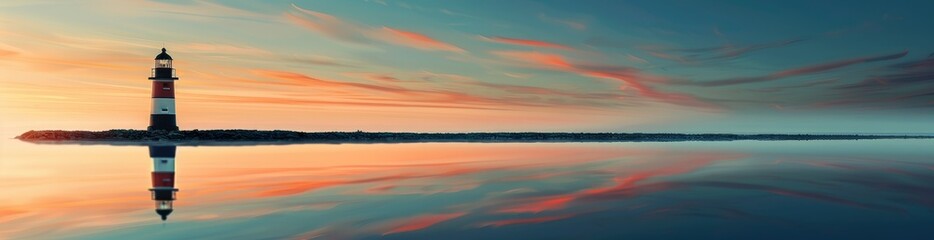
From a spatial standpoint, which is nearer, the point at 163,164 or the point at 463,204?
the point at 463,204

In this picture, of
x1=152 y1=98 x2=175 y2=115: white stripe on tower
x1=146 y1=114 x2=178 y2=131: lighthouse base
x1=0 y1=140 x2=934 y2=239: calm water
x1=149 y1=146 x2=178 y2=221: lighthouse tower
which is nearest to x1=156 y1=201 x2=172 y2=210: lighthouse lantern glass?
x1=149 y1=146 x2=178 y2=221: lighthouse tower

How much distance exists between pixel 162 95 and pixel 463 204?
37.6 m

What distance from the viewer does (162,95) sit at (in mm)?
43875

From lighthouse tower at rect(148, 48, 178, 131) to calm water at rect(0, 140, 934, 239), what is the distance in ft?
76.1

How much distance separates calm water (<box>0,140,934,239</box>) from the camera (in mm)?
9586

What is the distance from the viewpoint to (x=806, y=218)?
1084 centimetres

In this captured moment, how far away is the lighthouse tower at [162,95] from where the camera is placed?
43.8 metres

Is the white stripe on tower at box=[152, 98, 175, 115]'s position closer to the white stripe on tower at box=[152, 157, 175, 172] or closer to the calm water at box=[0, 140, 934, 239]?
the white stripe on tower at box=[152, 157, 175, 172]

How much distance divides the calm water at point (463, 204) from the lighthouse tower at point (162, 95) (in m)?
23.2

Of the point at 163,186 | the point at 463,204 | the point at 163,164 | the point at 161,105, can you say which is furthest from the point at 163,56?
the point at 463,204

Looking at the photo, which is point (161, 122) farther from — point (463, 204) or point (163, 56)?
point (463, 204)

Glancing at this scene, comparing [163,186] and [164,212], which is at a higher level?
[163,186]

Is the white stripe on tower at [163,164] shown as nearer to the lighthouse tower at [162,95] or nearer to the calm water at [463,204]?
the calm water at [463,204]

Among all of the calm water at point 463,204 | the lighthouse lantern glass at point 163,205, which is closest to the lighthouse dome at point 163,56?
the calm water at point 463,204
